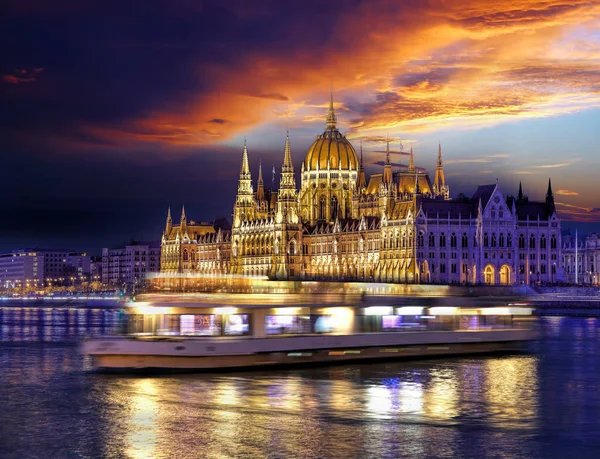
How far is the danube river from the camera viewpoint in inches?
1188

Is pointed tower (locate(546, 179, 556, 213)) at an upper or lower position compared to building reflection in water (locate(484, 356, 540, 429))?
upper

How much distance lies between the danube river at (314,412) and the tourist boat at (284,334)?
3.30 feet

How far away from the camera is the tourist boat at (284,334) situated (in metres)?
47.8

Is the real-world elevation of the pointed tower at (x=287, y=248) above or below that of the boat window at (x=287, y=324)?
above

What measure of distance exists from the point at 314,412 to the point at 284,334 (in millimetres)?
14444

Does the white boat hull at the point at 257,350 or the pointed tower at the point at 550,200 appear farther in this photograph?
the pointed tower at the point at 550,200

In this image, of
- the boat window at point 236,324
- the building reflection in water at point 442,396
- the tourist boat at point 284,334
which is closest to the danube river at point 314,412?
the building reflection in water at point 442,396

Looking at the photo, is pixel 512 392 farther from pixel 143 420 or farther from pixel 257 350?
pixel 143 420

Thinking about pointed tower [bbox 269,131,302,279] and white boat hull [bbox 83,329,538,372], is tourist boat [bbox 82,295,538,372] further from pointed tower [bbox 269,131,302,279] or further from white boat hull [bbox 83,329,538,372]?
pointed tower [bbox 269,131,302,279]

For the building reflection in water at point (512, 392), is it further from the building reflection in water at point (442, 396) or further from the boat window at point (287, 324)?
the boat window at point (287, 324)

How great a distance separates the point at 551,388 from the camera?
4438 cm

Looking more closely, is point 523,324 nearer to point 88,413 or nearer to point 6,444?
point 88,413

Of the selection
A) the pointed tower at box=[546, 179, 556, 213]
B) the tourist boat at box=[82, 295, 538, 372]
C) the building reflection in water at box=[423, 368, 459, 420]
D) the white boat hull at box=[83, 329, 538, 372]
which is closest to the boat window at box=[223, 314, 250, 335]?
the tourist boat at box=[82, 295, 538, 372]

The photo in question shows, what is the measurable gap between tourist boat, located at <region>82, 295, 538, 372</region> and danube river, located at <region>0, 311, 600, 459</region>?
1007 mm
